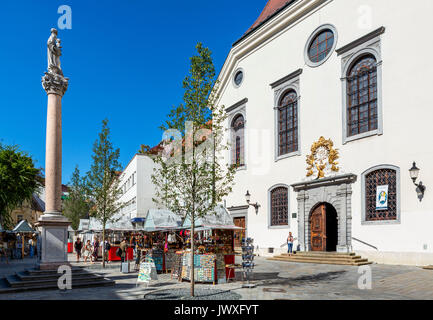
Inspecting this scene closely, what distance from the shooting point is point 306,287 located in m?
13.0

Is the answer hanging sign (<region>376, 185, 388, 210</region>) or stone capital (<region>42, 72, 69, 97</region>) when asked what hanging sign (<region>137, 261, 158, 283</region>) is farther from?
hanging sign (<region>376, 185, 388, 210</region>)

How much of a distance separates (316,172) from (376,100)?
5.13 meters

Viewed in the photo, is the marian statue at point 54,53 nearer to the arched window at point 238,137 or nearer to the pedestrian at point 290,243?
the pedestrian at point 290,243

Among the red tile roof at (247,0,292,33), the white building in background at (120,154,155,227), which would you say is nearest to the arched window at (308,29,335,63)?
the red tile roof at (247,0,292,33)

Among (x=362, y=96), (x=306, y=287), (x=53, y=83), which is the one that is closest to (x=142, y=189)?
(x=362, y=96)

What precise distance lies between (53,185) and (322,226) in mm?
14357

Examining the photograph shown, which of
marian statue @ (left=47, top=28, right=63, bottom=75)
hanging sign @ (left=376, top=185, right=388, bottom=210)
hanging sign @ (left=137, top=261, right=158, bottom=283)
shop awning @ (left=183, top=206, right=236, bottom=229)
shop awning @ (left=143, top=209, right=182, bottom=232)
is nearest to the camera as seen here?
hanging sign @ (left=137, top=261, right=158, bottom=283)

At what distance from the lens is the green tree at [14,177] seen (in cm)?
3056

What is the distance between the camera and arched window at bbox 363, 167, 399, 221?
1883 centimetres

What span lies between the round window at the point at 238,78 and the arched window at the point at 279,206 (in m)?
9.29

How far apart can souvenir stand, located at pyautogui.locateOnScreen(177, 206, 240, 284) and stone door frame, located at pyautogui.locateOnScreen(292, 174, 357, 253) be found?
6795 millimetres

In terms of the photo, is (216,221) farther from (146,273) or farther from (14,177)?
(14,177)

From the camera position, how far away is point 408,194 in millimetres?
18062
